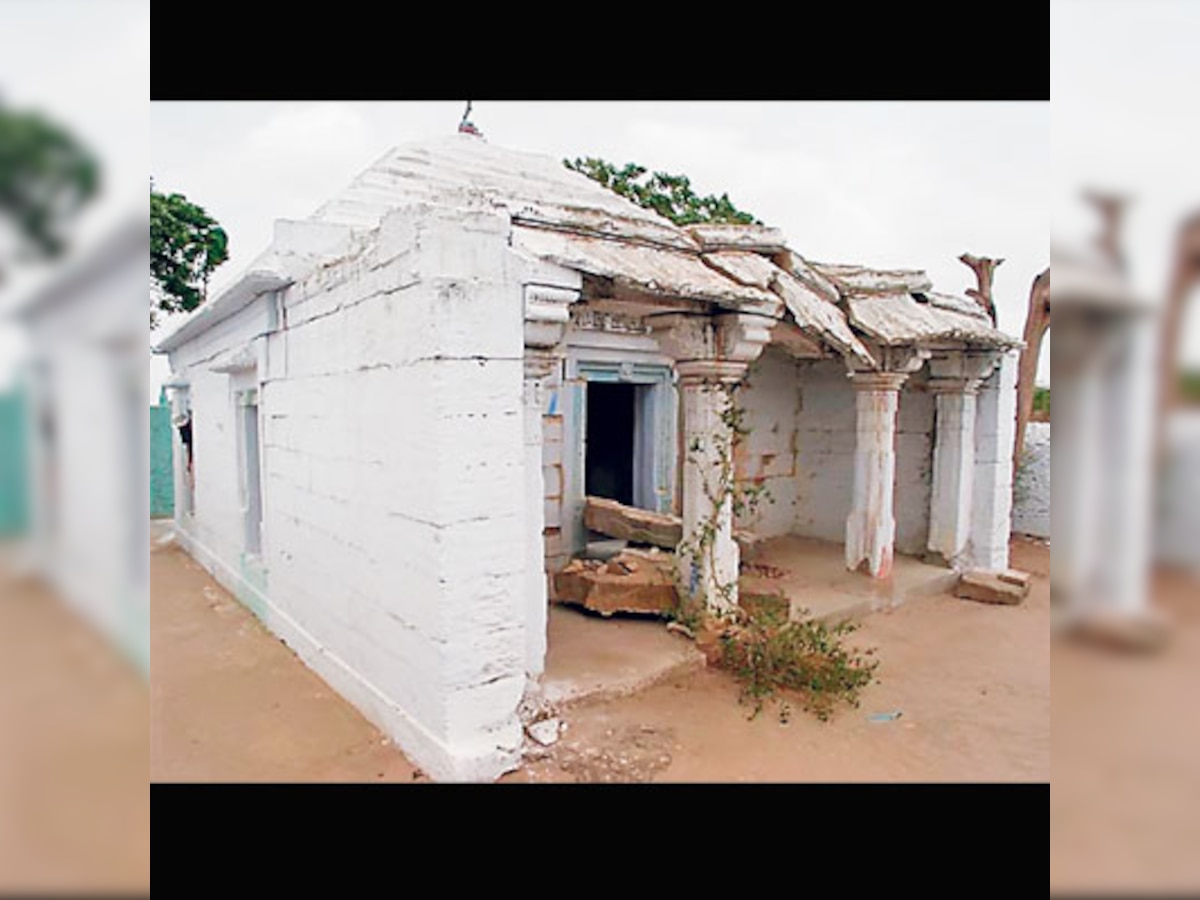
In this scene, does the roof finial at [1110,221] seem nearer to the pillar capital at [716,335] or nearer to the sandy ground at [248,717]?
the sandy ground at [248,717]

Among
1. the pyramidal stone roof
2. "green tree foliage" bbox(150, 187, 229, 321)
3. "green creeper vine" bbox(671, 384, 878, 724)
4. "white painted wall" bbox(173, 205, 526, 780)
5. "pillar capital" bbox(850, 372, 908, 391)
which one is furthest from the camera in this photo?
"green tree foliage" bbox(150, 187, 229, 321)

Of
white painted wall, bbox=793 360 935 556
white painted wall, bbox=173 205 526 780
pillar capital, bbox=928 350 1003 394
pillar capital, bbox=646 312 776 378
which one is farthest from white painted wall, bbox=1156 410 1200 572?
white painted wall, bbox=793 360 935 556

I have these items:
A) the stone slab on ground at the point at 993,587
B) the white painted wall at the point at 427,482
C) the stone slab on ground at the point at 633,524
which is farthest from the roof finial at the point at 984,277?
the white painted wall at the point at 427,482

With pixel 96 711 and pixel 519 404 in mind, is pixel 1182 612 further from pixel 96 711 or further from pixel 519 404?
pixel 519 404

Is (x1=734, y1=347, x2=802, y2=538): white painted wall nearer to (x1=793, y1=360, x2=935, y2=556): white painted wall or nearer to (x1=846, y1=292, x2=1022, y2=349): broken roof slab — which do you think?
(x1=793, y1=360, x2=935, y2=556): white painted wall

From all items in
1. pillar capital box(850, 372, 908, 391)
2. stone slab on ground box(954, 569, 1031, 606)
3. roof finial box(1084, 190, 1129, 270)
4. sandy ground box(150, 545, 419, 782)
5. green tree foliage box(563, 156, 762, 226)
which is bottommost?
sandy ground box(150, 545, 419, 782)

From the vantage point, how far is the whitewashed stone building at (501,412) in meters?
3.68

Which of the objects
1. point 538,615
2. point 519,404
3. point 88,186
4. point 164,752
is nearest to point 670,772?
point 538,615

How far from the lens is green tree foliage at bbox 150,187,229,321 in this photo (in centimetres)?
1356

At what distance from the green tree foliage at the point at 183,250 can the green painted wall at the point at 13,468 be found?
14567 millimetres

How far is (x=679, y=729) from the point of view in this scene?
4.39 meters

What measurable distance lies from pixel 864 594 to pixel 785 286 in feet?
10.2

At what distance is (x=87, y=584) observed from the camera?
87 centimetres

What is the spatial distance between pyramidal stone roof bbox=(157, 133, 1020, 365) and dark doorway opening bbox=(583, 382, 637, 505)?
3.01 meters
